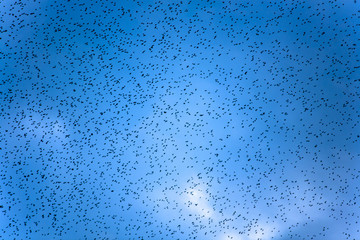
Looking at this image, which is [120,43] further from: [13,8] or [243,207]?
[243,207]

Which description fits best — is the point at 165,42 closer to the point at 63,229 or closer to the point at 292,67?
the point at 292,67

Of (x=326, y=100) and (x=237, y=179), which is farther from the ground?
(x=326, y=100)

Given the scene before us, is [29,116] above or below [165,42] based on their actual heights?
below

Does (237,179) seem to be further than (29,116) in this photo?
Yes

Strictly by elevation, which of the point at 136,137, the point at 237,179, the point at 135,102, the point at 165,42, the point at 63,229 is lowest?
the point at 63,229

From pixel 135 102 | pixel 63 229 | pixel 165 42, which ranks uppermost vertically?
pixel 165 42

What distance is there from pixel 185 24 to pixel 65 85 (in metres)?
5.52

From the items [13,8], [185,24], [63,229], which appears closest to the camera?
[13,8]

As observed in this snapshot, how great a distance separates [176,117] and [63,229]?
6709mm

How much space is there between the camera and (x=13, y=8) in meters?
11.9

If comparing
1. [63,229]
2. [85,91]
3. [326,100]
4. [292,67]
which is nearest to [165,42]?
[85,91]

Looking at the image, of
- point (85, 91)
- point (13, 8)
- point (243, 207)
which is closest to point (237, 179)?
point (243, 207)

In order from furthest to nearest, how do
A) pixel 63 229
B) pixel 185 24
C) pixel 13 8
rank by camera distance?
pixel 63 229 → pixel 185 24 → pixel 13 8

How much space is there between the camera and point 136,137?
46.3 ft
